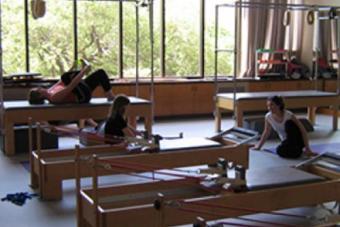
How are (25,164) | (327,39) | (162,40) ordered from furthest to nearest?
(327,39) < (162,40) < (25,164)

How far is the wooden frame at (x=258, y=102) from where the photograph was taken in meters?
6.41

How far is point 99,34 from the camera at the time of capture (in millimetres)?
8086

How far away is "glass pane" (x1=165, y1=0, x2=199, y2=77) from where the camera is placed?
8.50m

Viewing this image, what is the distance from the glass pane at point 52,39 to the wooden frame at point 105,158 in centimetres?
382

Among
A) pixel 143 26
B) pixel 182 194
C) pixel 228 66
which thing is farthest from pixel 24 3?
pixel 182 194

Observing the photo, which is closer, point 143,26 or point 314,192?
point 314,192

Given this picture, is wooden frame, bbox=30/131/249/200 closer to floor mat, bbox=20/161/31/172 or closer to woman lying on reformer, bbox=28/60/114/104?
floor mat, bbox=20/161/31/172

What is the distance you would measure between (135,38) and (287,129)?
3.87 m

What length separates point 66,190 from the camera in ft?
13.3

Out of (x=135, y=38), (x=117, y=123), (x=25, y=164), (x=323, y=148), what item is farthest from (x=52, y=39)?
(x=323, y=148)

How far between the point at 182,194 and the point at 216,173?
13.6 inches

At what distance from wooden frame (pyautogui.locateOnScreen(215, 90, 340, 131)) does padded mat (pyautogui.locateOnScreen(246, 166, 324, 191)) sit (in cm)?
287

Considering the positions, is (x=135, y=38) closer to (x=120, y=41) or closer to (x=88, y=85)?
(x=120, y=41)

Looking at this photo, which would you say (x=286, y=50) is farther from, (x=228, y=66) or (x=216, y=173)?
(x=216, y=173)
